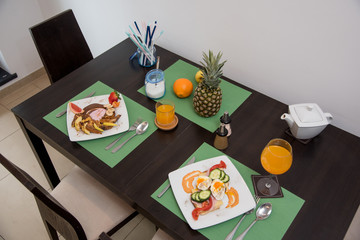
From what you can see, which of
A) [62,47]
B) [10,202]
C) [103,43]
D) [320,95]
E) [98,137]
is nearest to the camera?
[98,137]

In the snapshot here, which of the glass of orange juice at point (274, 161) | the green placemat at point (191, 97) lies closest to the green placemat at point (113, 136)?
the green placemat at point (191, 97)

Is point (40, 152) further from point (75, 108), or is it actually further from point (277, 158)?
point (277, 158)

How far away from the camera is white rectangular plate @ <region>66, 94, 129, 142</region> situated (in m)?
1.32

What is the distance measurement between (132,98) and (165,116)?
0.27 metres

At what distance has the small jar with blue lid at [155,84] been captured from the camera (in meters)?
1.45

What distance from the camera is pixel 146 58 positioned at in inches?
65.0

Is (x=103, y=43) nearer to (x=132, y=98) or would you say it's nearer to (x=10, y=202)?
(x=132, y=98)

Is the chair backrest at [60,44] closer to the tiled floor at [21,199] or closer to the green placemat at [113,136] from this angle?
the green placemat at [113,136]

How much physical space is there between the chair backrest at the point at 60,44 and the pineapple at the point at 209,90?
0.89 m

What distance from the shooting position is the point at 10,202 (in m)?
1.96

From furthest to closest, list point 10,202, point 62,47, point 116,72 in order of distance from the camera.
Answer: point 10,202
point 62,47
point 116,72

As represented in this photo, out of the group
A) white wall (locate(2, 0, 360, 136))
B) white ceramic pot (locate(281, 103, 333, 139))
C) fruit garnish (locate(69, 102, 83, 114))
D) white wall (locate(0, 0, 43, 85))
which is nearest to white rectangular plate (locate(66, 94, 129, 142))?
fruit garnish (locate(69, 102, 83, 114))

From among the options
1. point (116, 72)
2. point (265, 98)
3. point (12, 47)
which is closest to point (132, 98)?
point (116, 72)

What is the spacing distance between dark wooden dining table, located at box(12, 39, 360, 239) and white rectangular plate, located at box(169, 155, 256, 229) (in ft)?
0.13
